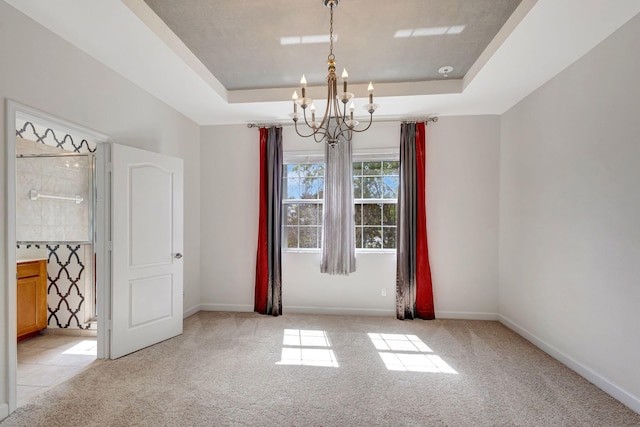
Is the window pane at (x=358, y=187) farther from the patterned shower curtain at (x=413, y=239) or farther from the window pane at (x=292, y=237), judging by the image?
the window pane at (x=292, y=237)

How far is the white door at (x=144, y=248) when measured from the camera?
291 centimetres

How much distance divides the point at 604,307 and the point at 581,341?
44 centimetres

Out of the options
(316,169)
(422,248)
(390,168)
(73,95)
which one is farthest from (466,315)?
(73,95)

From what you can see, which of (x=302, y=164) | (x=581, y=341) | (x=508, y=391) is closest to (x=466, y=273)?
(x=581, y=341)

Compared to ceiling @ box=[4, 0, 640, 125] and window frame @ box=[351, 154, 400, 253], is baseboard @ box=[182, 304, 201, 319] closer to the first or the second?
window frame @ box=[351, 154, 400, 253]

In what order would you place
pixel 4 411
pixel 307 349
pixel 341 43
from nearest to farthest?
pixel 4 411 < pixel 341 43 < pixel 307 349

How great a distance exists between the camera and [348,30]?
2.52 meters

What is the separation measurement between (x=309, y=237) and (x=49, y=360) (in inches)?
122

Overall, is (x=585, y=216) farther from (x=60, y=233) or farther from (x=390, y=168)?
(x=60, y=233)

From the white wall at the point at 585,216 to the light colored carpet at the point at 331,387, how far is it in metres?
Result: 0.31

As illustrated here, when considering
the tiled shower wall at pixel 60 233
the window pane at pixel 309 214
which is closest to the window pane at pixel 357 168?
the window pane at pixel 309 214

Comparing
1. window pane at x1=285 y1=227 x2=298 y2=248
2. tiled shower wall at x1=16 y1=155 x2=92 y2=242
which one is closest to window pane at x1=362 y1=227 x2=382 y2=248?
window pane at x1=285 y1=227 x2=298 y2=248

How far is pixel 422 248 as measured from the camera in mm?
4059

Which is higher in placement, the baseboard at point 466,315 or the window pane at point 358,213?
the window pane at point 358,213
